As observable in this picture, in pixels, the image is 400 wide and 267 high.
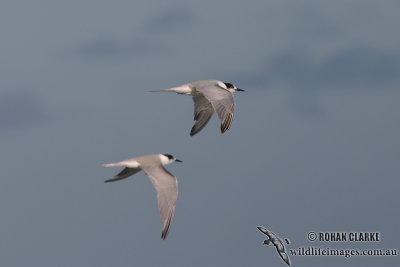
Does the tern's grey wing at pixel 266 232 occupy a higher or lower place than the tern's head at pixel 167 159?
lower

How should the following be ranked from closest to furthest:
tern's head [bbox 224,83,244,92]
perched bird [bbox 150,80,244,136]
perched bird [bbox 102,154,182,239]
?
perched bird [bbox 102,154,182,239]
perched bird [bbox 150,80,244,136]
tern's head [bbox 224,83,244,92]

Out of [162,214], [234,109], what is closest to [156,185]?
[162,214]

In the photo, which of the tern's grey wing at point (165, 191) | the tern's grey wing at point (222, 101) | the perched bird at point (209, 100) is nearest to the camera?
the tern's grey wing at point (165, 191)

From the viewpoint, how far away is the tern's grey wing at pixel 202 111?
31.9 meters

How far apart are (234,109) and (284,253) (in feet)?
21.2

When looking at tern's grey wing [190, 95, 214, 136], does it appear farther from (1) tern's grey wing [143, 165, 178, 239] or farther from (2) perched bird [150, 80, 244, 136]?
(1) tern's grey wing [143, 165, 178, 239]

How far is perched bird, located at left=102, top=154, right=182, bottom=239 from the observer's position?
26.5 m

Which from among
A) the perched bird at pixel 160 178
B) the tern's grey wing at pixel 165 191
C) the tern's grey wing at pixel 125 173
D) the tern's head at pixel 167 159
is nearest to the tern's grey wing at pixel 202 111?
the tern's head at pixel 167 159

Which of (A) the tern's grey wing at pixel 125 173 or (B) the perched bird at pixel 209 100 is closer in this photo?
(B) the perched bird at pixel 209 100

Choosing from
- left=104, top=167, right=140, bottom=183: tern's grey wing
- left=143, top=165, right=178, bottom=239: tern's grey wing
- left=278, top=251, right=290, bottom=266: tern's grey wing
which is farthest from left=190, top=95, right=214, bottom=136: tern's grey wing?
left=278, top=251, right=290, bottom=266: tern's grey wing

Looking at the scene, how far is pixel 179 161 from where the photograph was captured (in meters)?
30.6

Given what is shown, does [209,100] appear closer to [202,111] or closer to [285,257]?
[202,111]

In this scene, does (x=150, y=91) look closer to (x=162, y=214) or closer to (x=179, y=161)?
(x=179, y=161)

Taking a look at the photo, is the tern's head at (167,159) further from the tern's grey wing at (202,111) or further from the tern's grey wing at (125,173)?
the tern's grey wing at (202,111)
